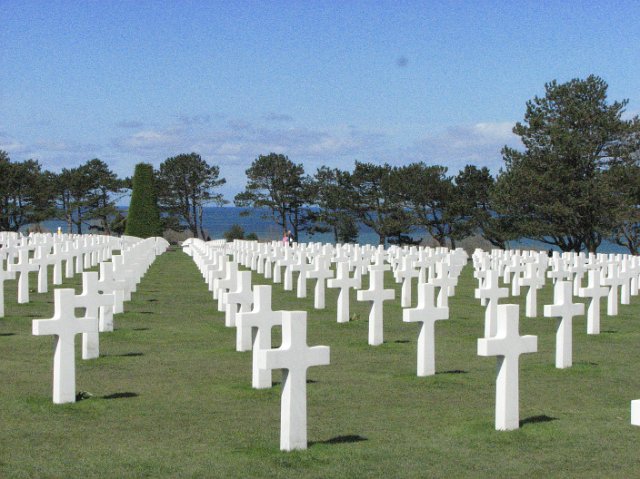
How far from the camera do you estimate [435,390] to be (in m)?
8.09

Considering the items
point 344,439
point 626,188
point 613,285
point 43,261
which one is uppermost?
point 626,188

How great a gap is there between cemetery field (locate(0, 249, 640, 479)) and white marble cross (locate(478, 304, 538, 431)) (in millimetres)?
141

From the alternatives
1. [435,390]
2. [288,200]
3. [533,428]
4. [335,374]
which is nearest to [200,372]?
[335,374]

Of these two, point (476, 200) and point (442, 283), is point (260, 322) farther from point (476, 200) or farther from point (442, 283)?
point (476, 200)

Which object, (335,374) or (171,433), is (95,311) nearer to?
(335,374)

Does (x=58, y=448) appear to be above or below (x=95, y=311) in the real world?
below

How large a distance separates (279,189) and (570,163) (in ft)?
122

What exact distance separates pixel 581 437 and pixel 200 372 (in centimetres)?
395

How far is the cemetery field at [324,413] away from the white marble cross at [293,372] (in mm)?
→ 140

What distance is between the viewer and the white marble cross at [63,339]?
7.25 m

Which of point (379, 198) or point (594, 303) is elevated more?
point (379, 198)

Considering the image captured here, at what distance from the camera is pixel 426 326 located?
881cm

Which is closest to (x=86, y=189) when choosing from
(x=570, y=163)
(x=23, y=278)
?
(x=570, y=163)

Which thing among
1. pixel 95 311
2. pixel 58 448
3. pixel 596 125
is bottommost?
pixel 58 448
